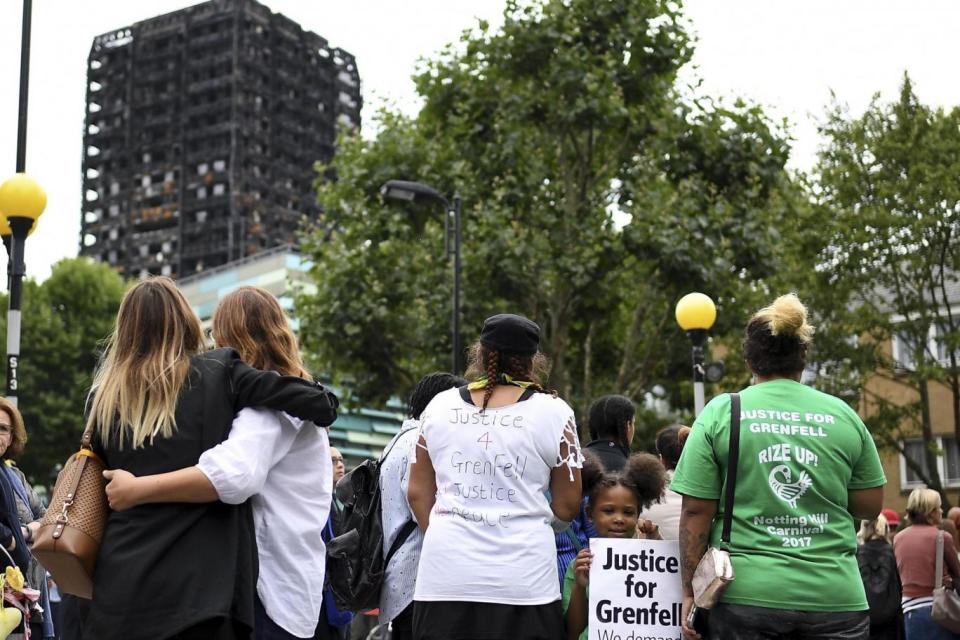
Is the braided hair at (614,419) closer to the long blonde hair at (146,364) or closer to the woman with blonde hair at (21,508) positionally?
the woman with blonde hair at (21,508)

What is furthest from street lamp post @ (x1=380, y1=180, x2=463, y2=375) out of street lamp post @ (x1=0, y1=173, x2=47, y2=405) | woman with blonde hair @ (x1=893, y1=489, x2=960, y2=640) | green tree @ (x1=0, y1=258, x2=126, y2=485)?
green tree @ (x1=0, y1=258, x2=126, y2=485)

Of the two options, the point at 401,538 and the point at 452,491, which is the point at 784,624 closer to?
the point at 452,491

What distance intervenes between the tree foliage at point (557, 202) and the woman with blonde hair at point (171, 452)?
64.7 ft

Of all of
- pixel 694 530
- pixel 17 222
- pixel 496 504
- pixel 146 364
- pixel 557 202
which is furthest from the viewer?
pixel 557 202

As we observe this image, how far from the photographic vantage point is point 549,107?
2444cm

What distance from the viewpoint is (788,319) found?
498 cm

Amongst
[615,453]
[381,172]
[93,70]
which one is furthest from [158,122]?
[615,453]

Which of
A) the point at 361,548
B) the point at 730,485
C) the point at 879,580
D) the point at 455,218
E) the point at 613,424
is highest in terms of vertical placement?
the point at 455,218

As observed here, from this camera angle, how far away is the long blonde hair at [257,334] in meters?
4.83

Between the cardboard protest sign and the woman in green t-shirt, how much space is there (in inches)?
13.8

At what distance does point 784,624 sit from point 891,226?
26.4 metres

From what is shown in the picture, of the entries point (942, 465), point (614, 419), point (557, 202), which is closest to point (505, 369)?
point (614, 419)

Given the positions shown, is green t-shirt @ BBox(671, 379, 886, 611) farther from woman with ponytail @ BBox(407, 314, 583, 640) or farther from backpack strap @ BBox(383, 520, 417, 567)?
backpack strap @ BBox(383, 520, 417, 567)

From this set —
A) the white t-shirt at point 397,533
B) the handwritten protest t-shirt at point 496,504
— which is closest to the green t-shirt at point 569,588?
the handwritten protest t-shirt at point 496,504
